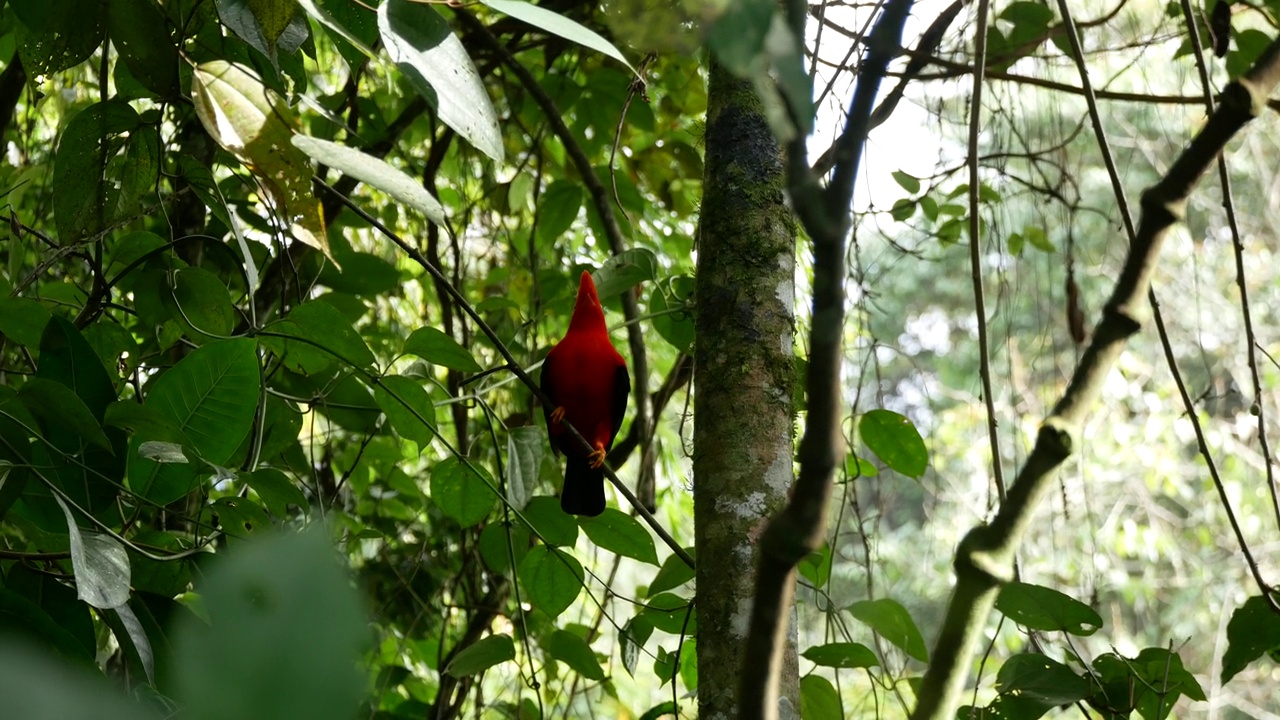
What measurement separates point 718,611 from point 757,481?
0.18 meters

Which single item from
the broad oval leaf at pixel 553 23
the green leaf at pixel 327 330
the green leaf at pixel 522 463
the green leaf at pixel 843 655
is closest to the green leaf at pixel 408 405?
the green leaf at pixel 327 330

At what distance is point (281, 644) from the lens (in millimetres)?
298

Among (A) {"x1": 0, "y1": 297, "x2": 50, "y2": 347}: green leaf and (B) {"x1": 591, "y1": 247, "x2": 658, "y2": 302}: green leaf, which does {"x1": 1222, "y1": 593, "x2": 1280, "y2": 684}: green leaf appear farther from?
(A) {"x1": 0, "y1": 297, "x2": 50, "y2": 347}: green leaf

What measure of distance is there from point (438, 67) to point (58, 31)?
2.85ft

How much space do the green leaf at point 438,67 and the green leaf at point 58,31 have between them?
2.51 feet

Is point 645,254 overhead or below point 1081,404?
overhead

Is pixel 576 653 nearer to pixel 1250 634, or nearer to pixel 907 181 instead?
pixel 1250 634

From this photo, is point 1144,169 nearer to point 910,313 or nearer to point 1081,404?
point 910,313

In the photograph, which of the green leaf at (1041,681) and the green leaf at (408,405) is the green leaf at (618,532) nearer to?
the green leaf at (408,405)

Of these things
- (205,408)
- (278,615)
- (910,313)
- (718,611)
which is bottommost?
(278,615)

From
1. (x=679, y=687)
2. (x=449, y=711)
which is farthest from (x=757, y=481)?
(x=679, y=687)

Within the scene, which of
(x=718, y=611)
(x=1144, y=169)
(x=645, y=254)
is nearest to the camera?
(x=718, y=611)

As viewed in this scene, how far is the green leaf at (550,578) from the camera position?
6.43 feet

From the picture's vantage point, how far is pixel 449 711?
2633mm
